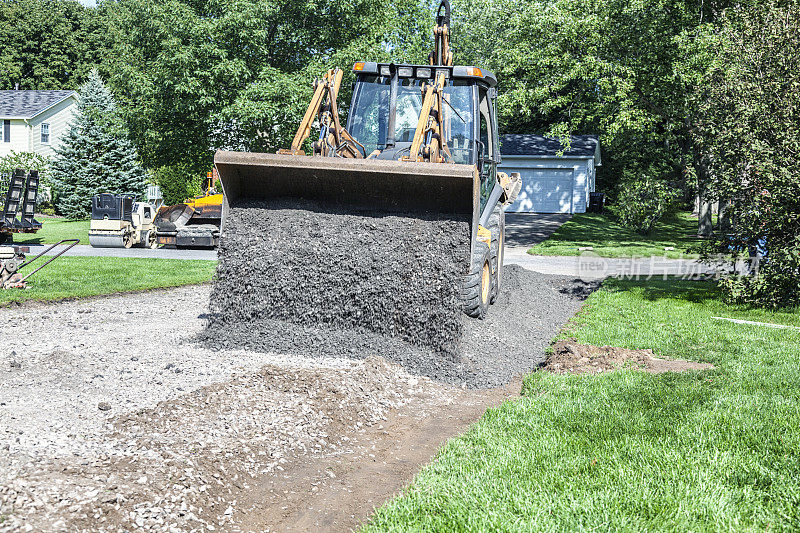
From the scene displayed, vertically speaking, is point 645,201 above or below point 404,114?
below

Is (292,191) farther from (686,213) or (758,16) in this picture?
(686,213)

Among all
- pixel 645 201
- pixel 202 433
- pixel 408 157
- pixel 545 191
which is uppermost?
pixel 408 157

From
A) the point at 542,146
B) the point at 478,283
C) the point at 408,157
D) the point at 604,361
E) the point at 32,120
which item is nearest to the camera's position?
the point at 604,361

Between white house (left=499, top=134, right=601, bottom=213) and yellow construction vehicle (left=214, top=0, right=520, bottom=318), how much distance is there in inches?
962

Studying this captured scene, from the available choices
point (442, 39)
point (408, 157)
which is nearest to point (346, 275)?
point (408, 157)

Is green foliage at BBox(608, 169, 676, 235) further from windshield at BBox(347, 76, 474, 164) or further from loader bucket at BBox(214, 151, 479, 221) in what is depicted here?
loader bucket at BBox(214, 151, 479, 221)

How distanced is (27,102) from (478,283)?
1550 inches

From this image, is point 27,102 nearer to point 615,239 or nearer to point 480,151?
point 615,239

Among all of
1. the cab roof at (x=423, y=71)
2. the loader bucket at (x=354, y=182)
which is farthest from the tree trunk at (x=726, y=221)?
the loader bucket at (x=354, y=182)

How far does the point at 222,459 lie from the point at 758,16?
10.8 metres

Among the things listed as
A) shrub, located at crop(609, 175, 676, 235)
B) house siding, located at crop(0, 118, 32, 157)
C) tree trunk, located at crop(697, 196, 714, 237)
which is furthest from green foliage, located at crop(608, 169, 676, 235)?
house siding, located at crop(0, 118, 32, 157)

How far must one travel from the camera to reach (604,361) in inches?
261

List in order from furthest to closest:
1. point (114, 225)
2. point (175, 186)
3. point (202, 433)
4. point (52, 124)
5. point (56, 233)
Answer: point (52, 124) < point (175, 186) < point (56, 233) < point (114, 225) < point (202, 433)

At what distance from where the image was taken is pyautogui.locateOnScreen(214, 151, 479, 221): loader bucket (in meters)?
6.72
